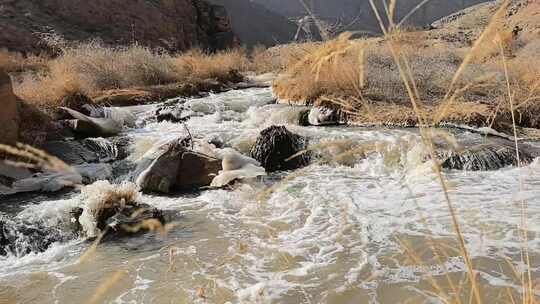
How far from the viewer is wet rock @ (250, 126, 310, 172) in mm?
6555

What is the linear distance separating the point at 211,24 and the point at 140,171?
21.6 meters

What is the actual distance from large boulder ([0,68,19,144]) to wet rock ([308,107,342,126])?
4.43 metres

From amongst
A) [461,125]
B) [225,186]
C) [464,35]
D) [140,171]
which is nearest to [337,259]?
[225,186]

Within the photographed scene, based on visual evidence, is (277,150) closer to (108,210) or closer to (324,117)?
(324,117)

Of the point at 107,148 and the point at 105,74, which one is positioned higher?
the point at 105,74

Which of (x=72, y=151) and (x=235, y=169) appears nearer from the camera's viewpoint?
(x=235, y=169)

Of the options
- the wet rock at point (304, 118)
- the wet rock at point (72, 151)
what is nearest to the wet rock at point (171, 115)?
the wet rock at point (72, 151)

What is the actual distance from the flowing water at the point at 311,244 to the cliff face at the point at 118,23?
13.2 metres

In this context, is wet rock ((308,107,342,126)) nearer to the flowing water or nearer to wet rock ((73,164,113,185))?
the flowing water

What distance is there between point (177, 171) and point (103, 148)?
1.90 metres

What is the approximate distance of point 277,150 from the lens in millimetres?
6676

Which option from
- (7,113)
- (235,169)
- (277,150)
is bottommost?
(235,169)

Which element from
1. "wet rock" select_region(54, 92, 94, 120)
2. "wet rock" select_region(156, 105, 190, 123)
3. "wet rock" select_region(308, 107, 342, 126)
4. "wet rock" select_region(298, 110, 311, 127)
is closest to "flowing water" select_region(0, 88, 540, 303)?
"wet rock" select_region(308, 107, 342, 126)

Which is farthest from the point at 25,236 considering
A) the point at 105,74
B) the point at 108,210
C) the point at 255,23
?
the point at 255,23
